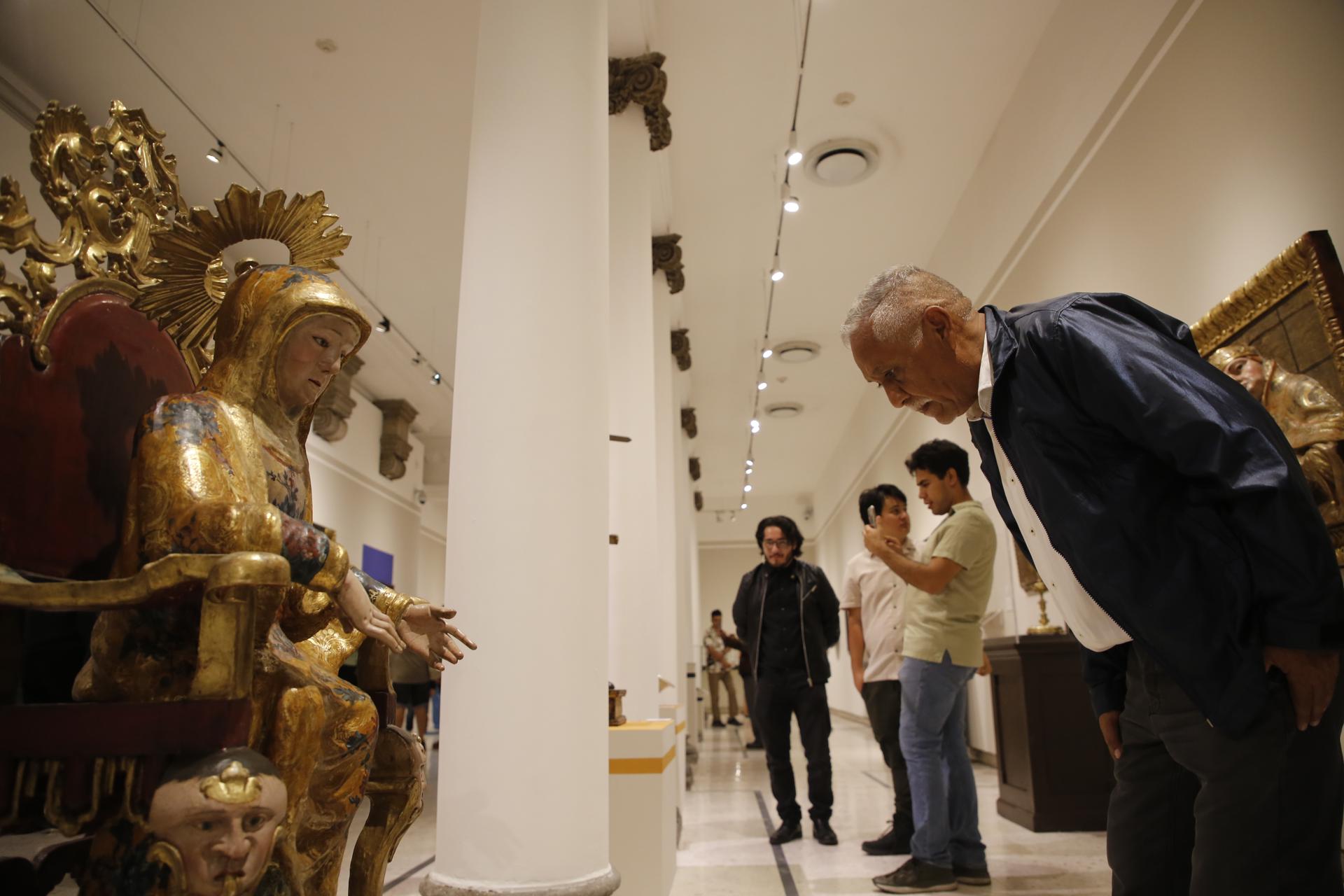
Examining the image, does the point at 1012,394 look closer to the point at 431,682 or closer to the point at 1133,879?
the point at 1133,879

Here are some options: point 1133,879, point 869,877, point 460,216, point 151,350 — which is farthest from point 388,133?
point 1133,879

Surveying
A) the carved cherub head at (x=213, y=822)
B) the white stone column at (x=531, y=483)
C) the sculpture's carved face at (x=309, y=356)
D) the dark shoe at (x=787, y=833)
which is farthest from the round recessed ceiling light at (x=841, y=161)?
the carved cherub head at (x=213, y=822)

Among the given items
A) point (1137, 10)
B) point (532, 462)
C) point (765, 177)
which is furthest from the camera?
point (765, 177)

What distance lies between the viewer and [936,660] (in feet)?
11.8

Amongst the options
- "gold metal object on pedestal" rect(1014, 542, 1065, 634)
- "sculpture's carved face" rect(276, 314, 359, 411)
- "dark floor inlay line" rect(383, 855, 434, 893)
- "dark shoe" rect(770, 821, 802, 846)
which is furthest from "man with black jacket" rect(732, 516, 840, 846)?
"sculpture's carved face" rect(276, 314, 359, 411)

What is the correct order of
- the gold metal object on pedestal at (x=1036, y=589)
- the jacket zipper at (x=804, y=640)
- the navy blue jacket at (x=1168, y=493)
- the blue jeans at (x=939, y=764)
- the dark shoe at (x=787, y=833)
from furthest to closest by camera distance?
the gold metal object on pedestal at (x=1036, y=589), the jacket zipper at (x=804, y=640), the dark shoe at (x=787, y=833), the blue jeans at (x=939, y=764), the navy blue jacket at (x=1168, y=493)

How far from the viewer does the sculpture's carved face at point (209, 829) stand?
43.5 inches

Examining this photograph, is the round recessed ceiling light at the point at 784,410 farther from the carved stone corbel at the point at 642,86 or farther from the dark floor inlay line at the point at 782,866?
the dark floor inlay line at the point at 782,866

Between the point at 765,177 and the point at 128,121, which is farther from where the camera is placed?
the point at 765,177

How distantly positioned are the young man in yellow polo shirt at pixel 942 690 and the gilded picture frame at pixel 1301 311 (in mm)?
1243

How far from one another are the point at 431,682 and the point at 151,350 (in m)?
8.00

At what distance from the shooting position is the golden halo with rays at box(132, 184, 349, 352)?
173 cm

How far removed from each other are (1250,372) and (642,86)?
12.5 ft

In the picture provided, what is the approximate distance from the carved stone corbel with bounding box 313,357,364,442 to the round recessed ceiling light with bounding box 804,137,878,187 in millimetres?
5984
